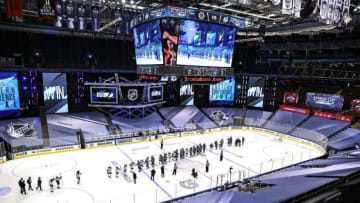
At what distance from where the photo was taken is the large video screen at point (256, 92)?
3344 cm

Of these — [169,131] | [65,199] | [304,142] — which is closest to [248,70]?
[304,142]

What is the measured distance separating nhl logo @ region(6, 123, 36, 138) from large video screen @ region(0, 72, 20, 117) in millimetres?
2356

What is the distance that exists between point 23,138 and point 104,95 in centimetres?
831

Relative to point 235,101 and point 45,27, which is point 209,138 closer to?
point 235,101

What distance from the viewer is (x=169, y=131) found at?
86.3 ft

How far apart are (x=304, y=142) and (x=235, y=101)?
12384 mm

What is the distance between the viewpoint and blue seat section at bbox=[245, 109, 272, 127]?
100ft

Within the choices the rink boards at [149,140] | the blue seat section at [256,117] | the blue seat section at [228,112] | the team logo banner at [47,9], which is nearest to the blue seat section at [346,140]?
the rink boards at [149,140]

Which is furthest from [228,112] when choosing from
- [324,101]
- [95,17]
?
[95,17]

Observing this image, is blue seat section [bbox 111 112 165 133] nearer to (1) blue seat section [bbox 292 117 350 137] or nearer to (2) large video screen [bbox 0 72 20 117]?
(2) large video screen [bbox 0 72 20 117]

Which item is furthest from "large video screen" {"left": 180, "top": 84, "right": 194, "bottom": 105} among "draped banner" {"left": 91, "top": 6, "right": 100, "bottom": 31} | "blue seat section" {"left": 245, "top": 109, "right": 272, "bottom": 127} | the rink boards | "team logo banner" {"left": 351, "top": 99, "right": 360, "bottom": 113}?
"team logo banner" {"left": 351, "top": 99, "right": 360, "bottom": 113}

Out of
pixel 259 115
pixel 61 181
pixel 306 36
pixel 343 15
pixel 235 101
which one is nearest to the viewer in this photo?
pixel 343 15

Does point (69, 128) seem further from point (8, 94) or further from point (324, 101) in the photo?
point (324, 101)

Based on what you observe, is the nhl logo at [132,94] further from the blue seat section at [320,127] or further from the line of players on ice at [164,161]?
the blue seat section at [320,127]
